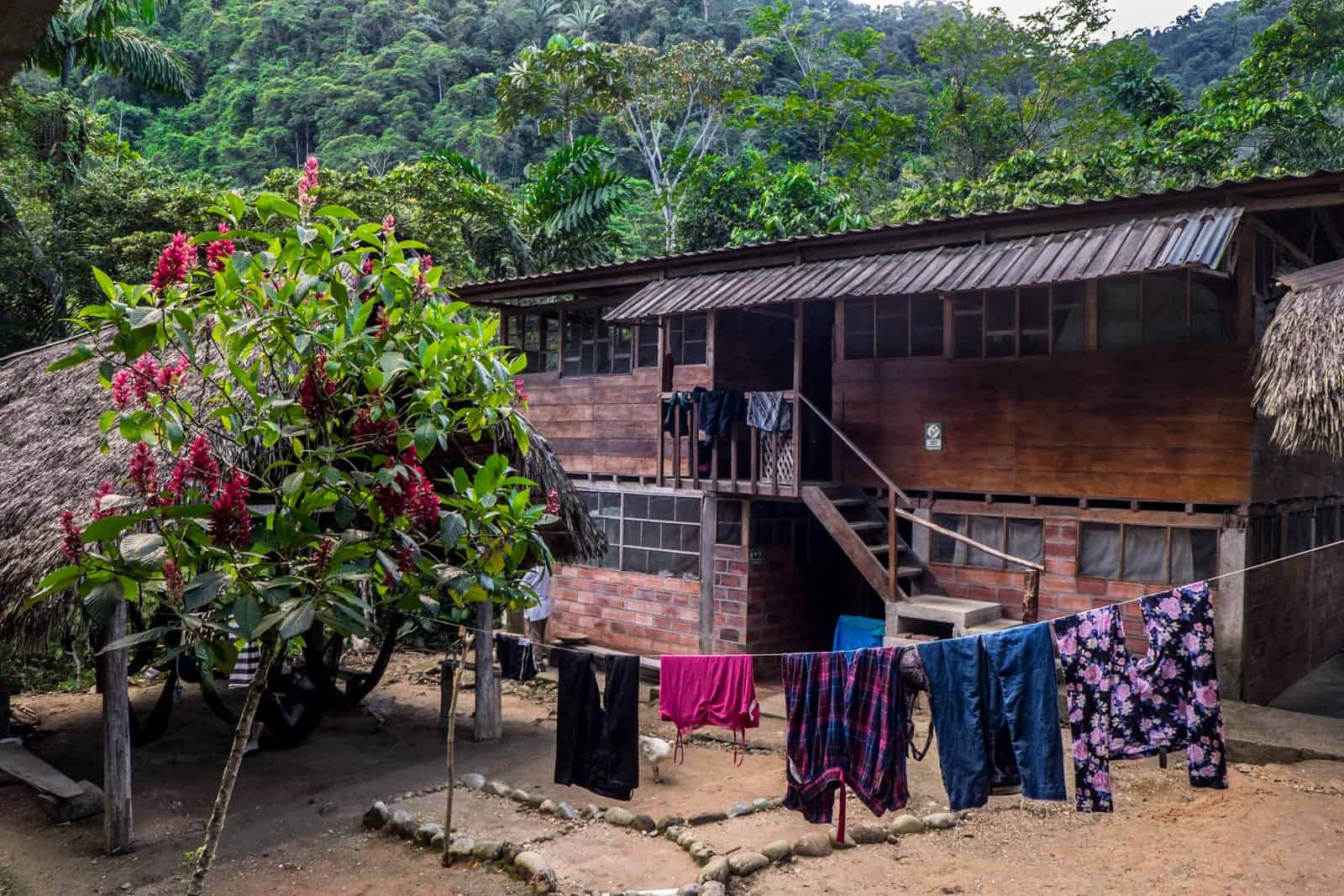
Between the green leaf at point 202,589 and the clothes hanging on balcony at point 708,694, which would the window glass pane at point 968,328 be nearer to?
the clothes hanging on balcony at point 708,694

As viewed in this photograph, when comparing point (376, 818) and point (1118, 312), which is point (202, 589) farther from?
point (1118, 312)

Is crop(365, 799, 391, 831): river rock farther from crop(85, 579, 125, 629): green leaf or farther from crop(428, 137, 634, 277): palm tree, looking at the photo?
crop(428, 137, 634, 277): palm tree

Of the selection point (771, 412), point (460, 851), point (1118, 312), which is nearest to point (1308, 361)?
point (1118, 312)

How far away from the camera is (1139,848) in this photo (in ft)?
22.5

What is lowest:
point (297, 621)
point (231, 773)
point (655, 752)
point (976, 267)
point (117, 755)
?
point (655, 752)

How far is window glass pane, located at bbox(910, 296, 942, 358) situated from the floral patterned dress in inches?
238

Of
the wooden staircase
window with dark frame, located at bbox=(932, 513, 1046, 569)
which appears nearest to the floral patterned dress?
the wooden staircase

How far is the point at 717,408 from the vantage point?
12.2m

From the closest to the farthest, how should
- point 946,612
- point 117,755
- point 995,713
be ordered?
point 995,713, point 117,755, point 946,612

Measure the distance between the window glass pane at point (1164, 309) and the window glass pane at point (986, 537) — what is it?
253 cm

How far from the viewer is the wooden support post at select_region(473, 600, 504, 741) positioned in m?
10.2

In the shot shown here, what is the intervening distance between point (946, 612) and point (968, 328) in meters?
3.35

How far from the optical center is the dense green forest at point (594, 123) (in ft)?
61.1

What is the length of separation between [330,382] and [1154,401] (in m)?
8.54
